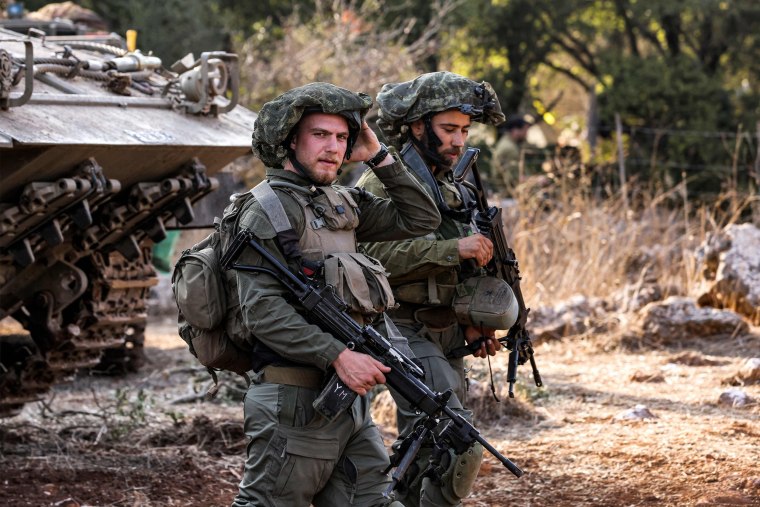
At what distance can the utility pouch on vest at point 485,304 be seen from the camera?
4.86 metres

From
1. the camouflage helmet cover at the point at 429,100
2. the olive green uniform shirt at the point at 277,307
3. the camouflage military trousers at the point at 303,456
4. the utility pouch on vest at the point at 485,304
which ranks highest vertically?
the camouflage helmet cover at the point at 429,100

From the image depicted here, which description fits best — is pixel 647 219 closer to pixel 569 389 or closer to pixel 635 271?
pixel 635 271

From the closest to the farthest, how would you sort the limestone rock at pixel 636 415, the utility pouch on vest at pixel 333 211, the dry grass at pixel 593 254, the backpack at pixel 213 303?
1. the backpack at pixel 213 303
2. the utility pouch on vest at pixel 333 211
3. the limestone rock at pixel 636 415
4. the dry grass at pixel 593 254

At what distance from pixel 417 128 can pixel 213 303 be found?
1.47m

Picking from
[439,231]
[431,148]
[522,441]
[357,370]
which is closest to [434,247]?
[439,231]

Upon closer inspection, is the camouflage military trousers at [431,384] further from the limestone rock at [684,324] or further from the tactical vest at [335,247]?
the limestone rock at [684,324]

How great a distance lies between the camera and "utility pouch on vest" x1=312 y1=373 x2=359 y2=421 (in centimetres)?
368

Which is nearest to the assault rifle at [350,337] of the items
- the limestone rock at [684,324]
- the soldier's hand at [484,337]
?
the soldier's hand at [484,337]

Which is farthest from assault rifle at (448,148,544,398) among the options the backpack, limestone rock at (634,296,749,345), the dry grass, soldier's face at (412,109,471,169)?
the dry grass

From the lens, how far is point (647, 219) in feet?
41.1

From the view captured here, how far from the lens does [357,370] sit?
3.69 meters

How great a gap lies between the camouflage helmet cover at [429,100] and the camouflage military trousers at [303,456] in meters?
1.41

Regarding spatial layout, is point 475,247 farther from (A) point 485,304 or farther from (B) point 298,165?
(B) point 298,165

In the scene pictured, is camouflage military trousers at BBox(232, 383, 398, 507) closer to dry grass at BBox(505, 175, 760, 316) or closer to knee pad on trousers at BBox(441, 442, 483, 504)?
knee pad on trousers at BBox(441, 442, 483, 504)
